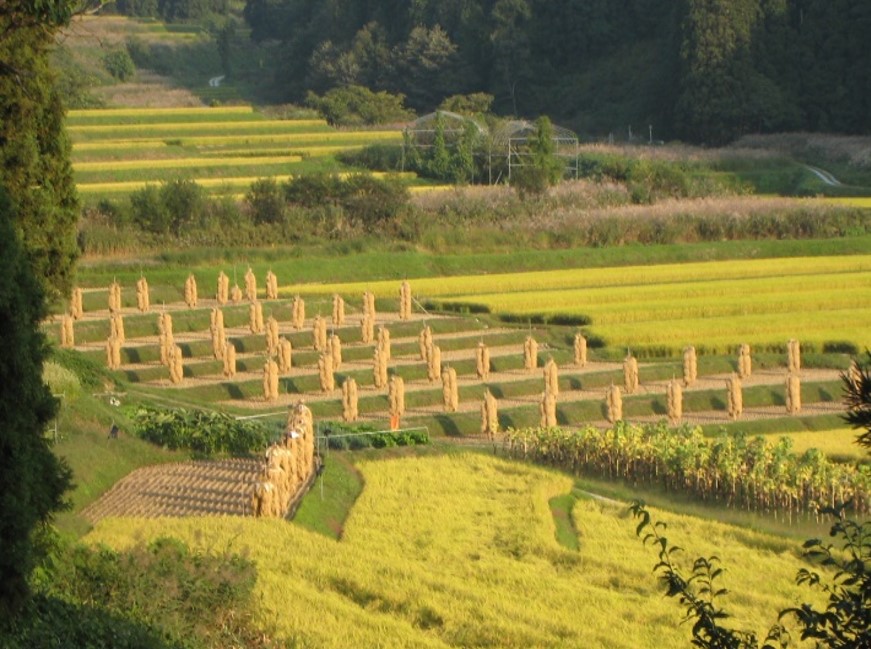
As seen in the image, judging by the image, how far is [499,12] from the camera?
81.2 meters

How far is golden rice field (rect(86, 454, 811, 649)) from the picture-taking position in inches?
613

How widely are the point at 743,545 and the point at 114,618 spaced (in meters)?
9.22

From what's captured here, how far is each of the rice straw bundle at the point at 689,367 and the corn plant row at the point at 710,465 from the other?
438cm

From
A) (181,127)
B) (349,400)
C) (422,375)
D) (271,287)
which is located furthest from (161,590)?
(181,127)

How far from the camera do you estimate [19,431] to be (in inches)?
526

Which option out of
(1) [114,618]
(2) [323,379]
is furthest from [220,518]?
(2) [323,379]

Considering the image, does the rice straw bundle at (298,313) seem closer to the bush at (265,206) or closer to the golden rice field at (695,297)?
the golden rice field at (695,297)

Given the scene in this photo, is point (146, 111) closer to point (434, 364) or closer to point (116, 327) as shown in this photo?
point (116, 327)

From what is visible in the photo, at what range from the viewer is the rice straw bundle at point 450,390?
29125 mm

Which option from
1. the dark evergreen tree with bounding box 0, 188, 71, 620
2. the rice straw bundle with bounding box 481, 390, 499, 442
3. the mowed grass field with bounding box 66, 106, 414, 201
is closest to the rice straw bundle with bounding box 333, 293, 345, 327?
the rice straw bundle with bounding box 481, 390, 499, 442

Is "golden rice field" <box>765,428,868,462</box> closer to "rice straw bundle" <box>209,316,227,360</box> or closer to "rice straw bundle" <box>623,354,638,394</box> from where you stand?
"rice straw bundle" <box>623,354,638,394</box>

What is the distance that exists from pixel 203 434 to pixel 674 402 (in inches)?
313

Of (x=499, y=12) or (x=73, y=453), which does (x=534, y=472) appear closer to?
(x=73, y=453)

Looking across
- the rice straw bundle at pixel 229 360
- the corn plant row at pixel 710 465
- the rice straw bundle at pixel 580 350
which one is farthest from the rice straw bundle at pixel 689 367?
the rice straw bundle at pixel 229 360
